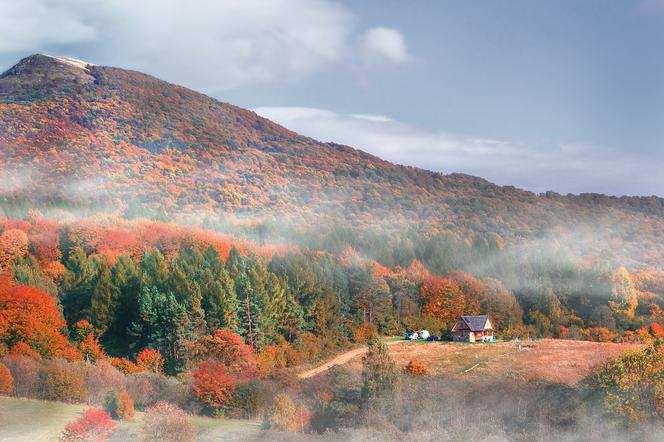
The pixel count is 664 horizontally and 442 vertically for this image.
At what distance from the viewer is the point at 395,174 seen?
16312 cm

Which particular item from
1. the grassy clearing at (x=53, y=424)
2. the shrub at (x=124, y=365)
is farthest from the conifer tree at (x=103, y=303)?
the grassy clearing at (x=53, y=424)

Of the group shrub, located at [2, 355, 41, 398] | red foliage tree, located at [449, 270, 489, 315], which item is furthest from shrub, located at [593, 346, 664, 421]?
red foliage tree, located at [449, 270, 489, 315]

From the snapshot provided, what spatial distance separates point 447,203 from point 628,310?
6448cm

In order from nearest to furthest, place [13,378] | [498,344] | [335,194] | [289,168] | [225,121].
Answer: [13,378] < [498,344] < [335,194] < [289,168] < [225,121]

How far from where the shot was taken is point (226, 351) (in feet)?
184

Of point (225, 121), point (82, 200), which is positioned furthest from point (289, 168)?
point (82, 200)

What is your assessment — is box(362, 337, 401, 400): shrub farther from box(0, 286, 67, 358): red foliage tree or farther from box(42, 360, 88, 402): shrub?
box(0, 286, 67, 358): red foliage tree

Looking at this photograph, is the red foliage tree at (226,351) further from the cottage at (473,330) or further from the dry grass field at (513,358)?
the cottage at (473,330)

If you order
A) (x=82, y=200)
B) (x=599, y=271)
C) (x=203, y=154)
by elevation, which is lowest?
(x=599, y=271)

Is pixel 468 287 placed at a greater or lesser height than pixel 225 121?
lesser

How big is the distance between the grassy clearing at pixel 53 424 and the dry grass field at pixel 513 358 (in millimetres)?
21334

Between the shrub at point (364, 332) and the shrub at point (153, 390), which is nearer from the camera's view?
the shrub at point (153, 390)

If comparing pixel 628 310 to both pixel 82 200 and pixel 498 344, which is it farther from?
pixel 82 200

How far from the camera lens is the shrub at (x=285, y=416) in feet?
127
